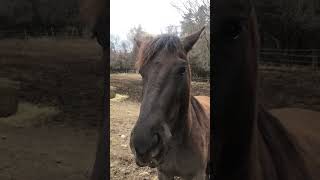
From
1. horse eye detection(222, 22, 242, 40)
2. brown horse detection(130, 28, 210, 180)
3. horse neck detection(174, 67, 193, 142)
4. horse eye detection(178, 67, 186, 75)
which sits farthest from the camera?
horse neck detection(174, 67, 193, 142)

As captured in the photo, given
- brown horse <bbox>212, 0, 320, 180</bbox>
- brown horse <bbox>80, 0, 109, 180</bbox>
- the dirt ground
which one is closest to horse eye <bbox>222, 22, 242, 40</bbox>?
brown horse <bbox>212, 0, 320, 180</bbox>

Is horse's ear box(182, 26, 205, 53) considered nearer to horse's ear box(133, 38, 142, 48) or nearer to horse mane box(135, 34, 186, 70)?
horse mane box(135, 34, 186, 70)

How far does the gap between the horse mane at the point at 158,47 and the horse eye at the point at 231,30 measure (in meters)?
0.30

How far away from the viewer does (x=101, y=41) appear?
1.97 metres

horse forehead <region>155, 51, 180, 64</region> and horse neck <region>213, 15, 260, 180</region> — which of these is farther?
horse forehead <region>155, 51, 180, 64</region>

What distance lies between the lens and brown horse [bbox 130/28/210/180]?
1.81 metres

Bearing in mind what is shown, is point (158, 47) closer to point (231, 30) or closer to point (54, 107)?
point (231, 30)

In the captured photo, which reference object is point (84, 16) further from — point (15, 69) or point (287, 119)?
point (287, 119)

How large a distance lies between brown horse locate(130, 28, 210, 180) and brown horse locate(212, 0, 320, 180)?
201 mm

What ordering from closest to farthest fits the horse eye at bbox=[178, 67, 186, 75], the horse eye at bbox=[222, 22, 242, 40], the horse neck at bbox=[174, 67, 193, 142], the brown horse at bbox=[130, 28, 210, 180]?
the horse eye at bbox=[222, 22, 242, 40] → the brown horse at bbox=[130, 28, 210, 180] → the horse eye at bbox=[178, 67, 186, 75] → the horse neck at bbox=[174, 67, 193, 142]

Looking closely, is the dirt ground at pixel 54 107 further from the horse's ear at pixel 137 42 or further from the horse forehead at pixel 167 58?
the horse forehead at pixel 167 58

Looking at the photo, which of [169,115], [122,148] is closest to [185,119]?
[169,115]

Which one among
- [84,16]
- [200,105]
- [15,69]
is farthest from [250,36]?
[15,69]

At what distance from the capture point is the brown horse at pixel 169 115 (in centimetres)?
181
